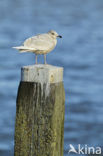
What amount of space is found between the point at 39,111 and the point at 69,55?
994 centimetres

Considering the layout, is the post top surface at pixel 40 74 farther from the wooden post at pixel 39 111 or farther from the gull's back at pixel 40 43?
the gull's back at pixel 40 43

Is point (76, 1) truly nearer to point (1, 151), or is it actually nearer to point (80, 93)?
point (80, 93)

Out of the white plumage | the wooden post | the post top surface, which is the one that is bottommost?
the wooden post

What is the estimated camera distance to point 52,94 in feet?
15.1

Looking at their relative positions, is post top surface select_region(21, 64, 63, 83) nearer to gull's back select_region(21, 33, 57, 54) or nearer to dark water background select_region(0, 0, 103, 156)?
gull's back select_region(21, 33, 57, 54)

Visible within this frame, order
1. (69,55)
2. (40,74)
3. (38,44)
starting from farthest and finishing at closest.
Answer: (69,55) → (38,44) → (40,74)

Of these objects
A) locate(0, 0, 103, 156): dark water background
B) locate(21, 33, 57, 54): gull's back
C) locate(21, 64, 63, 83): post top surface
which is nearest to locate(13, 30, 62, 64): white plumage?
locate(21, 33, 57, 54): gull's back

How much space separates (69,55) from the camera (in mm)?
14484

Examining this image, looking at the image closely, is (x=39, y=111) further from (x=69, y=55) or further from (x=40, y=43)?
(x=69, y=55)

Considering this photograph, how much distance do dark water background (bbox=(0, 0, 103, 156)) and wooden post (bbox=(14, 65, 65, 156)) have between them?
4.01 m

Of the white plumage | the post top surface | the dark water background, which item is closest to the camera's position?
the post top surface

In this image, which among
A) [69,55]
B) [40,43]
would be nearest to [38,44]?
[40,43]

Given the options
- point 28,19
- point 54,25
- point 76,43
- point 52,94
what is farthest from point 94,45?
point 52,94

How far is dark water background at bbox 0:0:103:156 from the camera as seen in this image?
9.78 m
